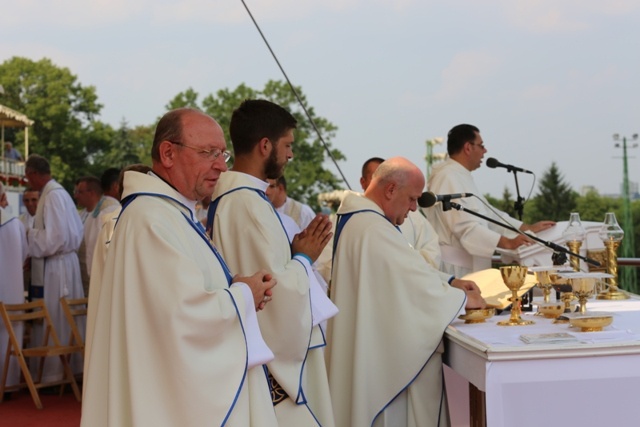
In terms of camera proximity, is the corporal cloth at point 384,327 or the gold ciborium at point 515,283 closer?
the gold ciborium at point 515,283

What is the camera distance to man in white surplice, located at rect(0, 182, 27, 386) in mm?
7559

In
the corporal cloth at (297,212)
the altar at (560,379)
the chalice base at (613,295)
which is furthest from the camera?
the corporal cloth at (297,212)

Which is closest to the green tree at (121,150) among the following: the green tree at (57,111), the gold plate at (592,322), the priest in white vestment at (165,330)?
the green tree at (57,111)

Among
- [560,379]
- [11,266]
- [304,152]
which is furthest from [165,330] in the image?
[304,152]

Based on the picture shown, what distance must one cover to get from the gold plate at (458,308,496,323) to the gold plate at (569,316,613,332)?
22.1 inches

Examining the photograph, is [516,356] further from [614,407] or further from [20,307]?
[20,307]

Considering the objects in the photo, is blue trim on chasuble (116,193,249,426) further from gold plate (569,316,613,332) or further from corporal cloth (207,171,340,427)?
gold plate (569,316,613,332)

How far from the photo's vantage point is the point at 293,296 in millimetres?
3439

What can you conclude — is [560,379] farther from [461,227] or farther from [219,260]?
[461,227]

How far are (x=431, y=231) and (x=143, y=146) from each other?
123ft

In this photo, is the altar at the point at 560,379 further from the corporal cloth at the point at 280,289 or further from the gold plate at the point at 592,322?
the corporal cloth at the point at 280,289

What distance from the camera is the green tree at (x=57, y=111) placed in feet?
140

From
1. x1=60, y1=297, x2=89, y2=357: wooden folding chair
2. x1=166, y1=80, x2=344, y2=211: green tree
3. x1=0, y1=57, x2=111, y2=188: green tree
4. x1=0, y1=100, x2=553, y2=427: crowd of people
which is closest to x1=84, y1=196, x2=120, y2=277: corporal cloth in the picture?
x1=60, y1=297, x2=89, y2=357: wooden folding chair

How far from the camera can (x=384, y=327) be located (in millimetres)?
4297
